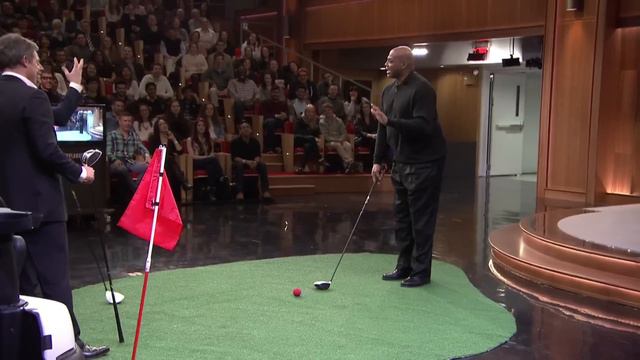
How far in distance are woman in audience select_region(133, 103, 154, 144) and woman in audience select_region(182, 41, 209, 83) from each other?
7.36 ft

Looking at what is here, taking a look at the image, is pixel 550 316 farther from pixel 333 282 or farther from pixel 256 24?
pixel 256 24

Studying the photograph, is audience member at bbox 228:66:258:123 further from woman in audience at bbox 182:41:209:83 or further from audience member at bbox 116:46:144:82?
audience member at bbox 116:46:144:82

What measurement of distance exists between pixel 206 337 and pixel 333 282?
1483 mm

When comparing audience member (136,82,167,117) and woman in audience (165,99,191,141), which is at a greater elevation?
audience member (136,82,167,117)

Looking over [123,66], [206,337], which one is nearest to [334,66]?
[123,66]

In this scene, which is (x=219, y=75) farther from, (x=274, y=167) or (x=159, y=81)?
(x=274, y=167)

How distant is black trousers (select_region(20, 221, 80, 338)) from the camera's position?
3.01 metres

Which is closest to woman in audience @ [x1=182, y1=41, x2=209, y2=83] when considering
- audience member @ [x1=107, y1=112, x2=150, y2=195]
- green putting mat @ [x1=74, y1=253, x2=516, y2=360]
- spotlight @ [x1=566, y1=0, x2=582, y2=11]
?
audience member @ [x1=107, y1=112, x2=150, y2=195]

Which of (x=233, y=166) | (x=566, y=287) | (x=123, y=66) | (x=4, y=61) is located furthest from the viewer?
(x=123, y=66)

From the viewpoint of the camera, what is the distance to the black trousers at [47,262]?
3.01 m

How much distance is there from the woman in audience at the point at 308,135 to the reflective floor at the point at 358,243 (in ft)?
2.66

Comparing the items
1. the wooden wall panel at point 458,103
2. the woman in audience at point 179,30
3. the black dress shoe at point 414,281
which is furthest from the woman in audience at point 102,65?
the wooden wall panel at point 458,103

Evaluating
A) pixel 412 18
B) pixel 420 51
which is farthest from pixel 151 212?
pixel 420 51

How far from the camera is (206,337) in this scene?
11.7ft
